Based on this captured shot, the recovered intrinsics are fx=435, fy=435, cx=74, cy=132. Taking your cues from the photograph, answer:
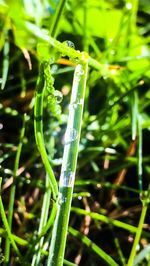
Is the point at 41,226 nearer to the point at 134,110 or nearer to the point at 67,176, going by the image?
the point at 67,176

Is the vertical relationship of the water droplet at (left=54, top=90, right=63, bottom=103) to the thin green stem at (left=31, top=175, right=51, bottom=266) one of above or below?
above

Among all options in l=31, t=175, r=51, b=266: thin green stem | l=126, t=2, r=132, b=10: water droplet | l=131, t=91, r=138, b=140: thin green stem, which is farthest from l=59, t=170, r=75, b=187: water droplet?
l=126, t=2, r=132, b=10: water droplet

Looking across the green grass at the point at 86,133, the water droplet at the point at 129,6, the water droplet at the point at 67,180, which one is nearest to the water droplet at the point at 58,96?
the green grass at the point at 86,133

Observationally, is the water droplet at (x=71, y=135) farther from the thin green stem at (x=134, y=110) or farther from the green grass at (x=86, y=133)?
the thin green stem at (x=134, y=110)

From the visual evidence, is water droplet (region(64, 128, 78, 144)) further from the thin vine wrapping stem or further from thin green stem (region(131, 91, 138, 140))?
thin green stem (region(131, 91, 138, 140))

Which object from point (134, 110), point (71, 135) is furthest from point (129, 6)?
point (71, 135)

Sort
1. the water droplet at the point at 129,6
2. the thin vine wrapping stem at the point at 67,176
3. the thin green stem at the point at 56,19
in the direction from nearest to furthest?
the thin vine wrapping stem at the point at 67,176, the thin green stem at the point at 56,19, the water droplet at the point at 129,6
